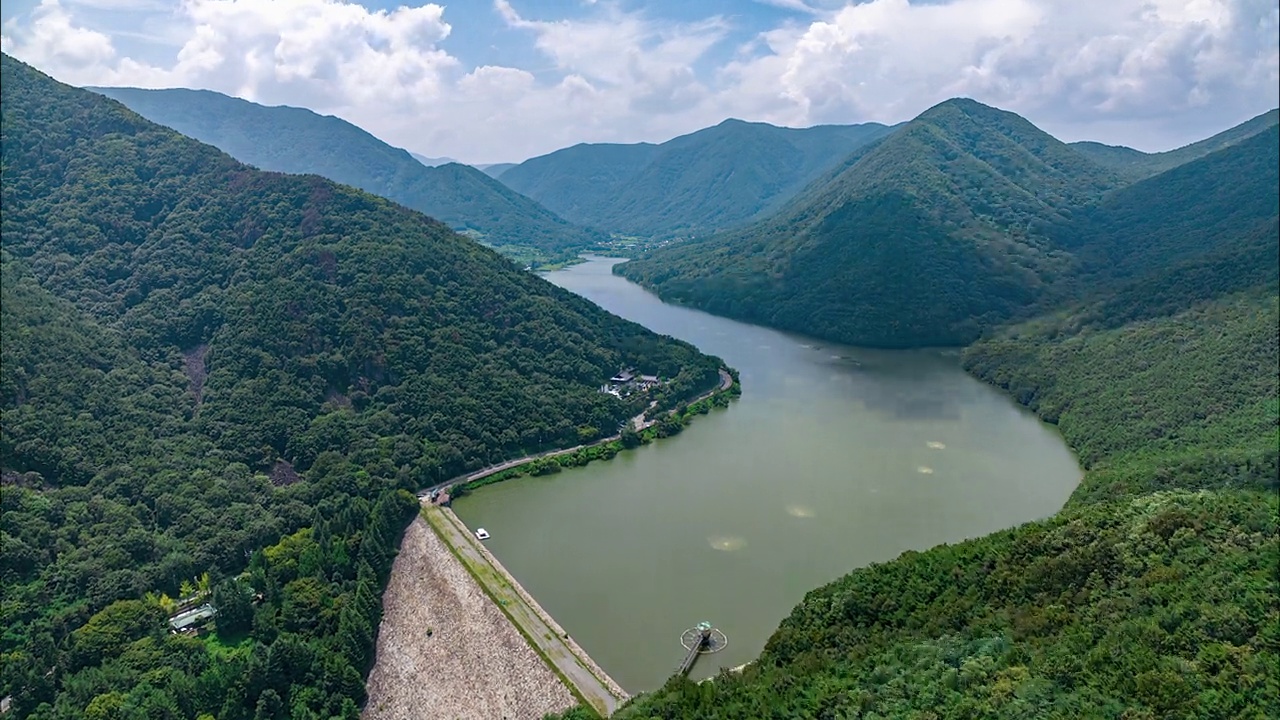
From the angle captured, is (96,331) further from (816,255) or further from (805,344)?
(816,255)

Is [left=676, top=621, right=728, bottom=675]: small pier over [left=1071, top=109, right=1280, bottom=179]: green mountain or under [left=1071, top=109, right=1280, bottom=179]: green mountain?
under

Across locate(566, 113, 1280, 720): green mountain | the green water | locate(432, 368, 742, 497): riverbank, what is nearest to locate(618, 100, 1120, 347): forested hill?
the green water

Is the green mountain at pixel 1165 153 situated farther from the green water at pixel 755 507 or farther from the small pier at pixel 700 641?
the small pier at pixel 700 641

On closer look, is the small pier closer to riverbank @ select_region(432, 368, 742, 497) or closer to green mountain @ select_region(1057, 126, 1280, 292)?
riverbank @ select_region(432, 368, 742, 497)

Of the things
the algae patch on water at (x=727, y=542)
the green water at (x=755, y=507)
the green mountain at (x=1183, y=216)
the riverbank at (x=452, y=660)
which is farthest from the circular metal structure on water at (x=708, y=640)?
the green mountain at (x=1183, y=216)

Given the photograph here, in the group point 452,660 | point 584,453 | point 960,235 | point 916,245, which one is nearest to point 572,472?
point 584,453

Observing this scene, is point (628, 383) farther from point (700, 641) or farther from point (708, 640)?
point (700, 641)

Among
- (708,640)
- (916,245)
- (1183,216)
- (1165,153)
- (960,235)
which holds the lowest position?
(708,640)
